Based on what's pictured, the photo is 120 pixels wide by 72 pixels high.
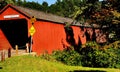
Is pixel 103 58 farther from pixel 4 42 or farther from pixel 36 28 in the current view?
pixel 4 42

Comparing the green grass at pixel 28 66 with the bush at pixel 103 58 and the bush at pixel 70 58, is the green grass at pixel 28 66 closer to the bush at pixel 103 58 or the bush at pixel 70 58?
the bush at pixel 103 58

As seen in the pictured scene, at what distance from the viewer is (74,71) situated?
22891 millimetres

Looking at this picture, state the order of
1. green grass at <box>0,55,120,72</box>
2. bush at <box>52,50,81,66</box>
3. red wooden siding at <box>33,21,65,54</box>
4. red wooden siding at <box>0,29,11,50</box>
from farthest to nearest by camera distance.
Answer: red wooden siding at <box>0,29,11,50</box> → red wooden siding at <box>33,21,65,54</box> → bush at <box>52,50,81,66</box> → green grass at <box>0,55,120,72</box>

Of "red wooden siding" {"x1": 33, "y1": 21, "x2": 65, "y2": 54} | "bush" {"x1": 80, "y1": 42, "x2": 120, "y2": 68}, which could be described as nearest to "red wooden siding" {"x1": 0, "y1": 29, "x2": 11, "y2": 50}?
"red wooden siding" {"x1": 33, "y1": 21, "x2": 65, "y2": 54}

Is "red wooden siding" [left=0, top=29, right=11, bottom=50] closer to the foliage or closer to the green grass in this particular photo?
the foliage

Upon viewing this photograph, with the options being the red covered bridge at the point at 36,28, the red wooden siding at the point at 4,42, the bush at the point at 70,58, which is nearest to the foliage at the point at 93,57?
the bush at the point at 70,58

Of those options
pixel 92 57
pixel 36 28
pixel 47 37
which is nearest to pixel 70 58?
pixel 92 57

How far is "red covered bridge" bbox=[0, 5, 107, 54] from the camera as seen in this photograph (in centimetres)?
3188

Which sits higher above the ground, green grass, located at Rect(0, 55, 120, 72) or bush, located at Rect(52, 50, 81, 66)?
green grass, located at Rect(0, 55, 120, 72)

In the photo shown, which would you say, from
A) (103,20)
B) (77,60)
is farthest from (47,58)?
(103,20)

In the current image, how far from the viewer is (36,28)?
3164 centimetres

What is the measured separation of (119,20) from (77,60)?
1342 centimetres

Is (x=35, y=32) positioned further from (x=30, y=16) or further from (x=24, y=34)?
(x=24, y=34)

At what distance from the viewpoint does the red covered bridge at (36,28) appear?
31875mm
